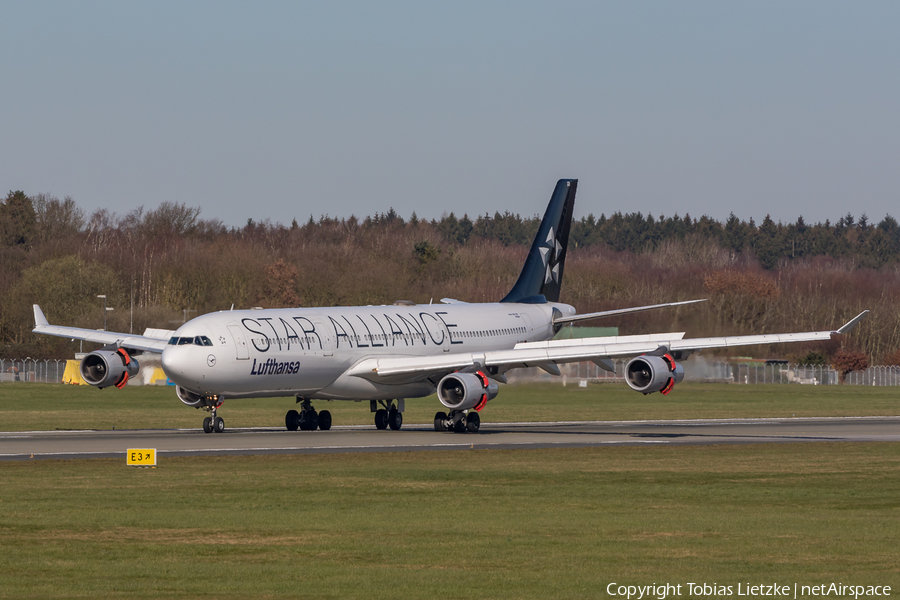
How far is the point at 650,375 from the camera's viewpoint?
47.2 meters

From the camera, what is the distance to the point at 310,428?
53531 millimetres

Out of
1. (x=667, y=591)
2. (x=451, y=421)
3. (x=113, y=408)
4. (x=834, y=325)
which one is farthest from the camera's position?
(x=834, y=325)

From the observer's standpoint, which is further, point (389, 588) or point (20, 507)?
point (20, 507)

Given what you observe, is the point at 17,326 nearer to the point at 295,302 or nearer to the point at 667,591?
the point at 295,302

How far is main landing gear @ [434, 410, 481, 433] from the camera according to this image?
51344 mm

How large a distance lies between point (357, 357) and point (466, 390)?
538 centimetres

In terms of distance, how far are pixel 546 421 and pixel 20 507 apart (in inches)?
1559

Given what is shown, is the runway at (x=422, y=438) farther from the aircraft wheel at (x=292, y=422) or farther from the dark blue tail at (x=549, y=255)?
the dark blue tail at (x=549, y=255)

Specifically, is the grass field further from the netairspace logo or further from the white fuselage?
the white fuselage

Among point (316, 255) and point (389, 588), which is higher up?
point (316, 255)

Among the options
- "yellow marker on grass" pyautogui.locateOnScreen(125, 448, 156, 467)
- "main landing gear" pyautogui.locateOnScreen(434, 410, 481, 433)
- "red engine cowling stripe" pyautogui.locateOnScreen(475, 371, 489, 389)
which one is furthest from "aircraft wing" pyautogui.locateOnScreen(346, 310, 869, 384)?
"yellow marker on grass" pyautogui.locateOnScreen(125, 448, 156, 467)

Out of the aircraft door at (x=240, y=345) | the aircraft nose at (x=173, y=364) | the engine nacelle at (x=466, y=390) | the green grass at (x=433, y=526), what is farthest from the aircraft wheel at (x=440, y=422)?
the green grass at (x=433, y=526)

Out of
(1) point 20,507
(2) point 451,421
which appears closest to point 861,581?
(1) point 20,507

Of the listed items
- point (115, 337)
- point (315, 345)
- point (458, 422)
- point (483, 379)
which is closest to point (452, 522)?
point (483, 379)
